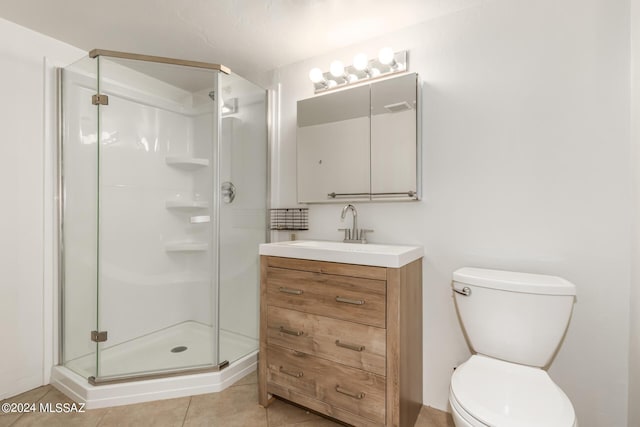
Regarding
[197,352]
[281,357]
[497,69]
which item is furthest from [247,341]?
[497,69]

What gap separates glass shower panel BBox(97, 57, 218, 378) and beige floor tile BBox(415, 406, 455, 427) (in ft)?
4.06

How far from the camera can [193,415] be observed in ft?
5.30

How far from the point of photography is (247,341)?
7.27ft

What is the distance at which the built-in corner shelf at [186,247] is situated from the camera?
2.19 metres

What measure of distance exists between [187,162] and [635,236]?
2493 millimetres

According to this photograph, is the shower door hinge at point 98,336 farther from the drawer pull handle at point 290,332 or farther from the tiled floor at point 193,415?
the drawer pull handle at point 290,332

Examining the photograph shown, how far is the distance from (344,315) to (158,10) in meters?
1.86

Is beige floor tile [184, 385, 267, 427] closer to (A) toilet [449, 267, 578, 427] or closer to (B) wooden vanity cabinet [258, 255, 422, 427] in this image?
(B) wooden vanity cabinet [258, 255, 422, 427]

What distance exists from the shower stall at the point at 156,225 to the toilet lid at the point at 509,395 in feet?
4.67

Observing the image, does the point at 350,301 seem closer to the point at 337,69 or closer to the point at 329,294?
the point at 329,294

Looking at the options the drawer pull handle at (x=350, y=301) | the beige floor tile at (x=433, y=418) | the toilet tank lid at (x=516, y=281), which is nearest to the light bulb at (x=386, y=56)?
the toilet tank lid at (x=516, y=281)

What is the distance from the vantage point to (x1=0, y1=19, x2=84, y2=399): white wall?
1778 mm

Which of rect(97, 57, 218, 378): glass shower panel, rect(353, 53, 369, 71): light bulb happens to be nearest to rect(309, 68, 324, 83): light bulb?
rect(353, 53, 369, 71): light bulb

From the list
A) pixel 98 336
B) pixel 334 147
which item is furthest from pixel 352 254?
pixel 98 336
